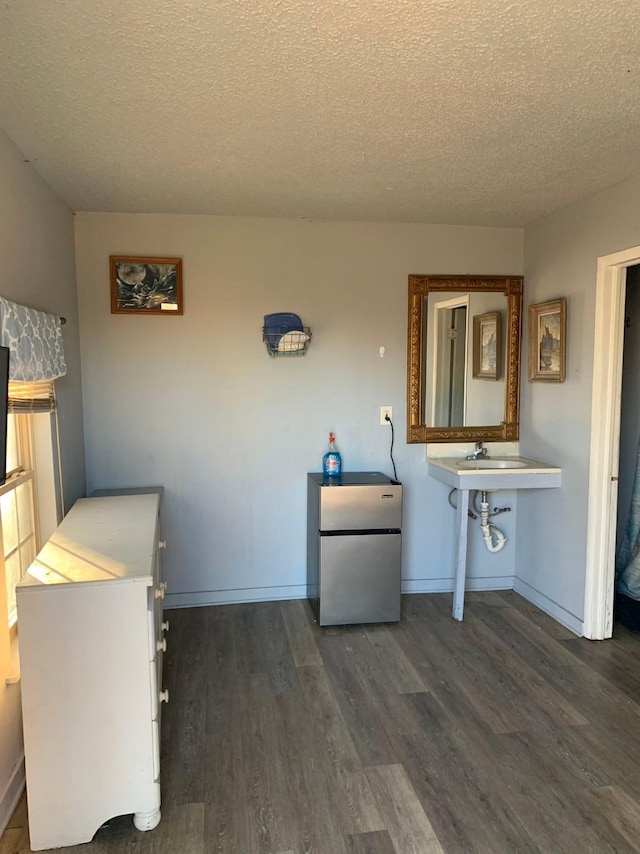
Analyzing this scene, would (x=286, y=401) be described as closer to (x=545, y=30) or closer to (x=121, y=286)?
(x=121, y=286)

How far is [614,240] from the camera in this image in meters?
2.92

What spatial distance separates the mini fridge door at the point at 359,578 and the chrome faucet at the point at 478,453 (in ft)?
2.65

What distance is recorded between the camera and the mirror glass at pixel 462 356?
371 cm

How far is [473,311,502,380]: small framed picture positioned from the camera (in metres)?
3.76

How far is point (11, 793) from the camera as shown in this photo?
199 centimetres

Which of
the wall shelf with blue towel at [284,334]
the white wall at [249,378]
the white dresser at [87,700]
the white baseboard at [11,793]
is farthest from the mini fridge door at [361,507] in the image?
the white baseboard at [11,793]

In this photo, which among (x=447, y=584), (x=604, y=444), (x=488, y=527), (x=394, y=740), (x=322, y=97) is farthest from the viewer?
(x=447, y=584)

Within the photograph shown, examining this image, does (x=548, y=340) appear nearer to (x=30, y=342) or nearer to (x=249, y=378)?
(x=249, y=378)

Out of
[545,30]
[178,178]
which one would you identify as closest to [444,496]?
[178,178]

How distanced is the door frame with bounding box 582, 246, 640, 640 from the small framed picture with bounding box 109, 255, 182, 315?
2.35 meters

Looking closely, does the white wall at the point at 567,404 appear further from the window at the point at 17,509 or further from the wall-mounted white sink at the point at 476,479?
the window at the point at 17,509

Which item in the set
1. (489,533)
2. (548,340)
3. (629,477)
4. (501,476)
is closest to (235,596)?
(489,533)

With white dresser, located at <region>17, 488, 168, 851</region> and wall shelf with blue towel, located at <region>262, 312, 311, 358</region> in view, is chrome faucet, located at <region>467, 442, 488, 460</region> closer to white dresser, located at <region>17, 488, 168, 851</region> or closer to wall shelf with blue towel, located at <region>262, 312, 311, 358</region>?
wall shelf with blue towel, located at <region>262, 312, 311, 358</region>

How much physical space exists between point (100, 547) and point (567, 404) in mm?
2597
